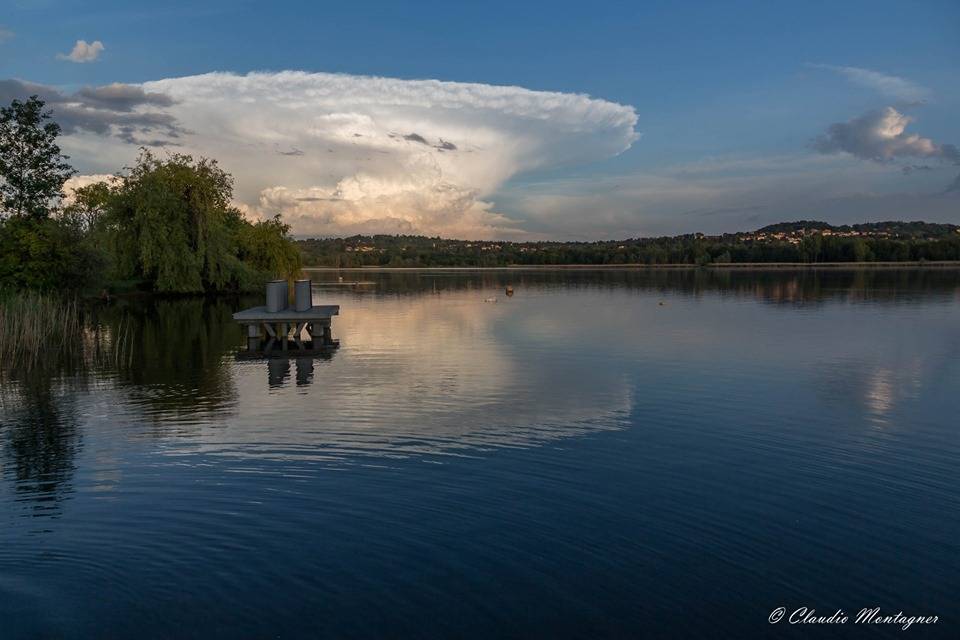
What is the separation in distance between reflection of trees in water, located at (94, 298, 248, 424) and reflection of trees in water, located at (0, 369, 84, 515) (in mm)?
1746

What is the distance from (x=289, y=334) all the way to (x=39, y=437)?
53.5 feet

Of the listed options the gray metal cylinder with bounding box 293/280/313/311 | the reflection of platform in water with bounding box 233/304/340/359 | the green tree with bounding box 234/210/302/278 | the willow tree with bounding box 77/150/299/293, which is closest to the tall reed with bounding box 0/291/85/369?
the reflection of platform in water with bounding box 233/304/340/359

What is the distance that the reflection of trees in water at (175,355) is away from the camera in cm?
1841

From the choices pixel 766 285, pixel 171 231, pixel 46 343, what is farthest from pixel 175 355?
pixel 766 285

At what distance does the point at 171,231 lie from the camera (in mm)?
61656

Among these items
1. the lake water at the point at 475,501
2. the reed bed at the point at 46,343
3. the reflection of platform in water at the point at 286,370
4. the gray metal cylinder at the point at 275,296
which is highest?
the gray metal cylinder at the point at 275,296

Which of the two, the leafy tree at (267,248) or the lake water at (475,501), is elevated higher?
the leafy tree at (267,248)

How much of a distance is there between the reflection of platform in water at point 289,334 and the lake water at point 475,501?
5.09m

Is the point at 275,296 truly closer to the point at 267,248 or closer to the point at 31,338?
the point at 31,338

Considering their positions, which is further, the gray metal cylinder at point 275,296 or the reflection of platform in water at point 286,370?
the gray metal cylinder at point 275,296

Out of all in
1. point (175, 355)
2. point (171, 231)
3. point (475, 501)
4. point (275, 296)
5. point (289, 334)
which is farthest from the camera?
point (171, 231)

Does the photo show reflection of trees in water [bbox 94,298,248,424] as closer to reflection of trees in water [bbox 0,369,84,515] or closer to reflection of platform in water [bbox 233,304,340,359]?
reflection of platform in water [bbox 233,304,340,359]

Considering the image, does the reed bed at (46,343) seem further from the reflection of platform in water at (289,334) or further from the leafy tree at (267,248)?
the leafy tree at (267,248)

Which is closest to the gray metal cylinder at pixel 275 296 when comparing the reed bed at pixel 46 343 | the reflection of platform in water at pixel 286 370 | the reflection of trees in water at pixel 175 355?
the reflection of trees in water at pixel 175 355
